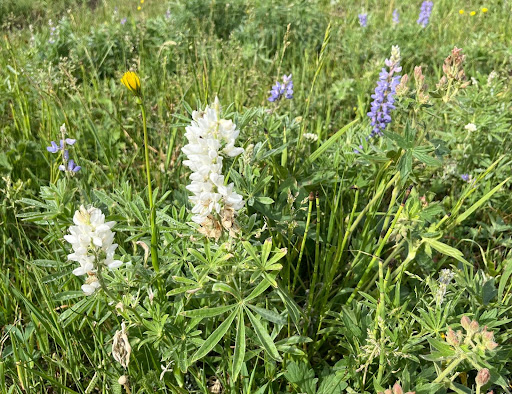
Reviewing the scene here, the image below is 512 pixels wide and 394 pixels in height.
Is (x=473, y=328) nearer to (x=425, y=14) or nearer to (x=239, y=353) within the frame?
(x=239, y=353)

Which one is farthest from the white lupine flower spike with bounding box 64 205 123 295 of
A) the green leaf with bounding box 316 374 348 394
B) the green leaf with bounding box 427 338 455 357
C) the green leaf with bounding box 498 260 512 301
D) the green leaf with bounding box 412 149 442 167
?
the green leaf with bounding box 498 260 512 301

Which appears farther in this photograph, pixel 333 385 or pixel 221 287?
pixel 333 385

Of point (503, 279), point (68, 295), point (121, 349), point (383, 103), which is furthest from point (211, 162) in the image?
point (383, 103)

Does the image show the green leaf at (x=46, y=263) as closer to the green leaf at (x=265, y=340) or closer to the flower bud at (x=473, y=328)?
the green leaf at (x=265, y=340)

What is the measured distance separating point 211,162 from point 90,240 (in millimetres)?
347

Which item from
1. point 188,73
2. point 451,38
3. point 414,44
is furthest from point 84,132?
point 451,38

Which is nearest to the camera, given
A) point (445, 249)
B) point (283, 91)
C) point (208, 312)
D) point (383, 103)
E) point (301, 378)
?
point (208, 312)

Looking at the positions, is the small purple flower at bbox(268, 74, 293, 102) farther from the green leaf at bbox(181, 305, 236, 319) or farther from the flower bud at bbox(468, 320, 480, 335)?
the flower bud at bbox(468, 320, 480, 335)

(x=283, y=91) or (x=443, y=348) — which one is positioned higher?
(x=283, y=91)

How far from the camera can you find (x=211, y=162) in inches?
41.5

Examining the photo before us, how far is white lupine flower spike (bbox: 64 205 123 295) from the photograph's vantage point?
1.02 metres

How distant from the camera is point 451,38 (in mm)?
4066

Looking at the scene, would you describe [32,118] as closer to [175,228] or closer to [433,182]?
[175,228]

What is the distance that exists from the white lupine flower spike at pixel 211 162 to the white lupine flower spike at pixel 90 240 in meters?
0.23
